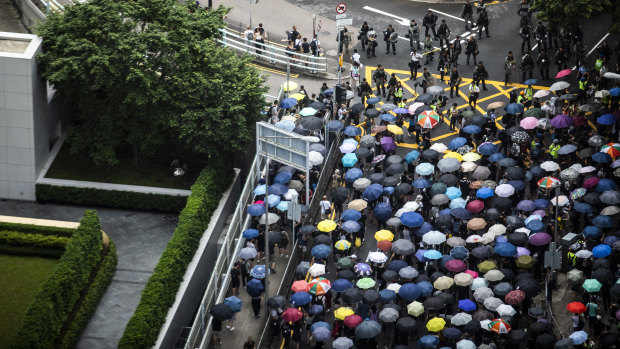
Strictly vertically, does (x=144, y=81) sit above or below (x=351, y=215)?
above

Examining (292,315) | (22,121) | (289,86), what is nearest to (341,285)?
(292,315)

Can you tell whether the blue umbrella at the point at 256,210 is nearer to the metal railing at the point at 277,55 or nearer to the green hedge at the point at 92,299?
the green hedge at the point at 92,299

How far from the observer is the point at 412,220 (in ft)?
156

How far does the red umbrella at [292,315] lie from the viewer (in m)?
43.3

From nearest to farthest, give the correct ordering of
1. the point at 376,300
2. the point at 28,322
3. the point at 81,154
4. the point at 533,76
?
the point at 28,322 → the point at 376,300 → the point at 81,154 → the point at 533,76

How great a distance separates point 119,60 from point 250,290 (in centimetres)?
1222

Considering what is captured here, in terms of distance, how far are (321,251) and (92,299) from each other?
9.59 meters

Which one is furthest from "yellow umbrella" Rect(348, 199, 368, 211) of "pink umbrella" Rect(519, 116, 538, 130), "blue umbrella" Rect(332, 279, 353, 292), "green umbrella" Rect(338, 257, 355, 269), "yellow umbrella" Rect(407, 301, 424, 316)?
"pink umbrella" Rect(519, 116, 538, 130)

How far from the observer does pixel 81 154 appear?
172 ft

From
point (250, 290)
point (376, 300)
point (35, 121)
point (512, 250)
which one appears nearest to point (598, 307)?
point (512, 250)

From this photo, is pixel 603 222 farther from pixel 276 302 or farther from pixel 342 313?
pixel 276 302

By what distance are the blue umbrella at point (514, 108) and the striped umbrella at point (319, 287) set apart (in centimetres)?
1549

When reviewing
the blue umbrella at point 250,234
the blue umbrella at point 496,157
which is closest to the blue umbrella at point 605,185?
the blue umbrella at point 496,157

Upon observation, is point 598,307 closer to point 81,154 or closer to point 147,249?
point 147,249
